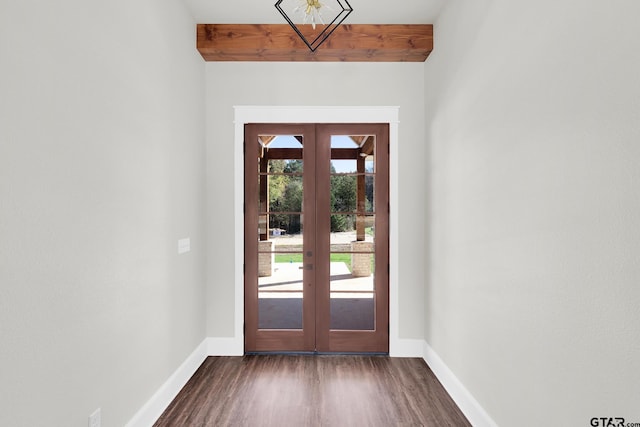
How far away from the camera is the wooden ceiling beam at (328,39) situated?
321 cm

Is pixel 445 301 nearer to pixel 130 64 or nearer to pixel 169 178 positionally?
pixel 169 178

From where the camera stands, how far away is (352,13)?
3.04 m

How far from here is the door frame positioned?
137 inches

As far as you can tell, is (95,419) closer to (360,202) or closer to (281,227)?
(281,227)

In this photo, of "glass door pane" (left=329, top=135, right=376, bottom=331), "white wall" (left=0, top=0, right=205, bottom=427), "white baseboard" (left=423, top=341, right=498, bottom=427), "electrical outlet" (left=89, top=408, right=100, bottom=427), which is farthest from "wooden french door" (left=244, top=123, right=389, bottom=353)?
"electrical outlet" (left=89, top=408, right=100, bottom=427)

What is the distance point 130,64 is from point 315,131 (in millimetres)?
1797

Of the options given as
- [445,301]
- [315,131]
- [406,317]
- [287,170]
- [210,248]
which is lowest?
[406,317]

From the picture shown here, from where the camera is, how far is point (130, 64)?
6.93ft

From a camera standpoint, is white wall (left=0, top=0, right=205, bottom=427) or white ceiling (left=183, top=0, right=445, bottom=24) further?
white ceiling (left=183, top=0, right=445, bottom=24)

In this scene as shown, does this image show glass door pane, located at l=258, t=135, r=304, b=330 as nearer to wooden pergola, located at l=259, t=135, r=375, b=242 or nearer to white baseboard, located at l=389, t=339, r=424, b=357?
wooden pergola, located at l=259, t=135, r=375, b=242

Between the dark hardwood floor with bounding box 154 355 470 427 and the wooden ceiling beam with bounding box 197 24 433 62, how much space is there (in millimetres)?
2937

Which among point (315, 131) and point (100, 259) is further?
point (315, 131)

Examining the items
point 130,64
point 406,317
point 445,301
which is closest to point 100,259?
point 130,64

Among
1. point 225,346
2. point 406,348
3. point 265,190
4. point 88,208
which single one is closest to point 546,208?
point 88,208
